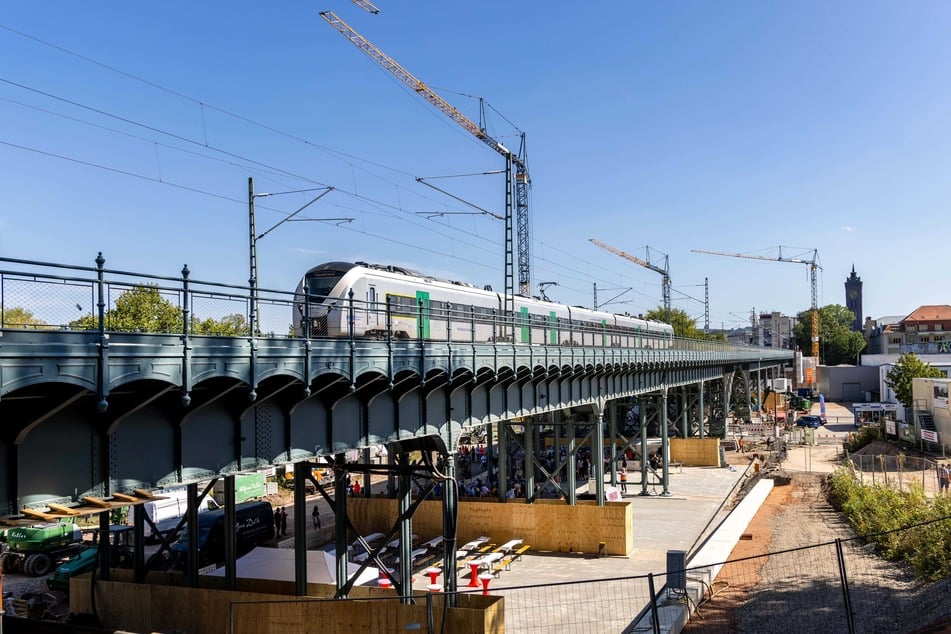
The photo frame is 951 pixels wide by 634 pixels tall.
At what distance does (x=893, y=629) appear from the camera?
55.8ft

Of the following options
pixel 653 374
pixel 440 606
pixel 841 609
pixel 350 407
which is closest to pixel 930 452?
pixel 653 374

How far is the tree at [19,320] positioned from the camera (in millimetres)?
8094

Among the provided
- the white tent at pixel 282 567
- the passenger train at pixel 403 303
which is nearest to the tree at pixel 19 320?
the passenger train at pixel 403 303

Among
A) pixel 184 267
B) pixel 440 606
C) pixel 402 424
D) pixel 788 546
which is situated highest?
pixel 184 267

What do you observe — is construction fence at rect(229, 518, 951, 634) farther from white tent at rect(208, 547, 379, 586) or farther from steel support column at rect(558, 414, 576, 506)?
steel support column at rect(558, 414, 576, 506)

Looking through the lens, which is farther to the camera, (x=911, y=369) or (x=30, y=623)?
(x=911, y=369)

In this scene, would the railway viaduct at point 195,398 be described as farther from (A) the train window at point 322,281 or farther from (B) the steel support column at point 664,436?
(B) the steel support column at point 664,436

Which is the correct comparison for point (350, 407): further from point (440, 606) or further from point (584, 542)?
point (584, 542)

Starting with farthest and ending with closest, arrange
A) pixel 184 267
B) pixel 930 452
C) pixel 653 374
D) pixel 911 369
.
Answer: pixel 911 369 → pixel 930 452 → pixel 653 374 → pixel 184 267

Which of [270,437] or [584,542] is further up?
[270,437]

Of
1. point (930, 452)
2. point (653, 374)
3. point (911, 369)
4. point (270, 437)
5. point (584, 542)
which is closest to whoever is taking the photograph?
point (270, 437)

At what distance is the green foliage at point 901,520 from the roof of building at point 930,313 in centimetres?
12659

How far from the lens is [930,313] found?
146750mm

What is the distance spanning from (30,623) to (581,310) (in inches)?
1268
